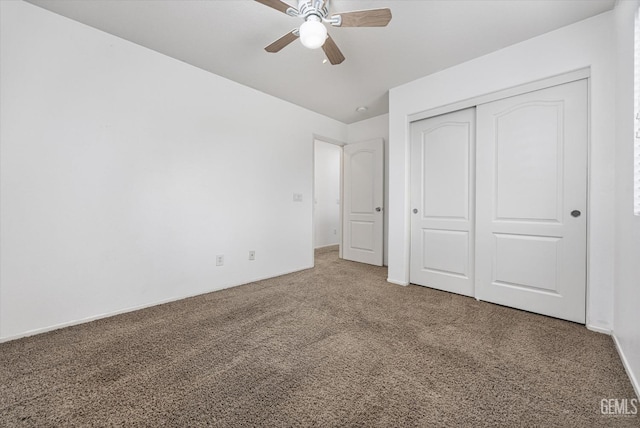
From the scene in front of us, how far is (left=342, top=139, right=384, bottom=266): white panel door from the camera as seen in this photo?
4.18m

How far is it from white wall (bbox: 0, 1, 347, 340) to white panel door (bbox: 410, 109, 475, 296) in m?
2.01

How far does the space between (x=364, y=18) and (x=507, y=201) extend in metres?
2.08

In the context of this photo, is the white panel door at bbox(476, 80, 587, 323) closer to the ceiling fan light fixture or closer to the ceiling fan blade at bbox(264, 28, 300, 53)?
the ceiling fan light fixture

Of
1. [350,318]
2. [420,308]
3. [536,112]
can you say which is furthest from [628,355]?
[536,112]

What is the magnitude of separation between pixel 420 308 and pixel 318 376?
1.38 metres

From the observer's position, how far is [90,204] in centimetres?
212

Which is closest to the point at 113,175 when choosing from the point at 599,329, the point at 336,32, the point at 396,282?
the point at 336,32

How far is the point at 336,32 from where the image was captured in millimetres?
2146

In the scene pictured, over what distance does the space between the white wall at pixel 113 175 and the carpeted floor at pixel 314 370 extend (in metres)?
0.37

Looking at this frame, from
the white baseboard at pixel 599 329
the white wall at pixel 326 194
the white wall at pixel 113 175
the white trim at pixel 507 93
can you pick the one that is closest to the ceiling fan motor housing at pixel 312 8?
the white wall at pixel 113 175

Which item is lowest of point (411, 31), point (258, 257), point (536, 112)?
point (258, 257)

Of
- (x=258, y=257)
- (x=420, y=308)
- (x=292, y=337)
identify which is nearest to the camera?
(x=292, y=337)

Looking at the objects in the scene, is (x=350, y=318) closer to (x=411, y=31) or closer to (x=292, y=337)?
(x=292, y=337)

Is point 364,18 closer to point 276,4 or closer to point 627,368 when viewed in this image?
point 276,4
